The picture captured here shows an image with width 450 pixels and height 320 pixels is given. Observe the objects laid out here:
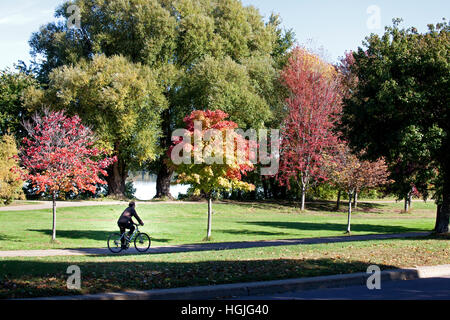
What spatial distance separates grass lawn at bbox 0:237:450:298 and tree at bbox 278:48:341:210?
28.4 meters

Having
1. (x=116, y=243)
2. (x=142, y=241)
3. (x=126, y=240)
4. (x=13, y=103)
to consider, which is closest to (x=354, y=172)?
(x=142, y=241)

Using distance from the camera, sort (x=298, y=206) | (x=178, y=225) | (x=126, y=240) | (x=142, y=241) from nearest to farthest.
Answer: (x=126, y=240), (x=142, y=241), (x=178, y=225), (x=298, y=206)

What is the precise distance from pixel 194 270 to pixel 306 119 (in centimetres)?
3302

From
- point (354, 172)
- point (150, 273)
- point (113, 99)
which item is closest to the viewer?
point (150, 273)

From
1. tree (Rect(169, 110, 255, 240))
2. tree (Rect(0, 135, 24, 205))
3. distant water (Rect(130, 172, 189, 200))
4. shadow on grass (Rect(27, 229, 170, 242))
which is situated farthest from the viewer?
distant water (Rect(130, 172, 189, 200))

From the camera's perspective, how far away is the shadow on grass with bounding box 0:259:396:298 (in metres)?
8.20

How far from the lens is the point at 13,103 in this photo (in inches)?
1561

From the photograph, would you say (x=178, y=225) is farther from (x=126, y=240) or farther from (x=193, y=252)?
(x=193, y=252)

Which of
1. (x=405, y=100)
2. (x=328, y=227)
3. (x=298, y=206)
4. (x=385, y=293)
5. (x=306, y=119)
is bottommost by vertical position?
(x=328, y=227)

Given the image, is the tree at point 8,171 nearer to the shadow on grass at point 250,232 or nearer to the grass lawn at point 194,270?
the shadow on grass at point 250,232

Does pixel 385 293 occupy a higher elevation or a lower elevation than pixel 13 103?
lower

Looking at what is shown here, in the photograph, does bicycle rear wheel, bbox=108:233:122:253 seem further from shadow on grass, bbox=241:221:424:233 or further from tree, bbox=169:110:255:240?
shadow on grass, bbox=241:221:424:233

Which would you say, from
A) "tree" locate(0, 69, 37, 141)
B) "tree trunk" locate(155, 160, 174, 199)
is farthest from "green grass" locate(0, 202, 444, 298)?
"tree" locate(0, 69, 37, 141)

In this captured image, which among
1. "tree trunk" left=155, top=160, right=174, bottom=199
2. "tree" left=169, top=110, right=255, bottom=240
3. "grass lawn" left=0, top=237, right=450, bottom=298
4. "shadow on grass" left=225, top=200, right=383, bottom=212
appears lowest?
"shadow on grass" left=225, top=200, right=383, bottom=212
